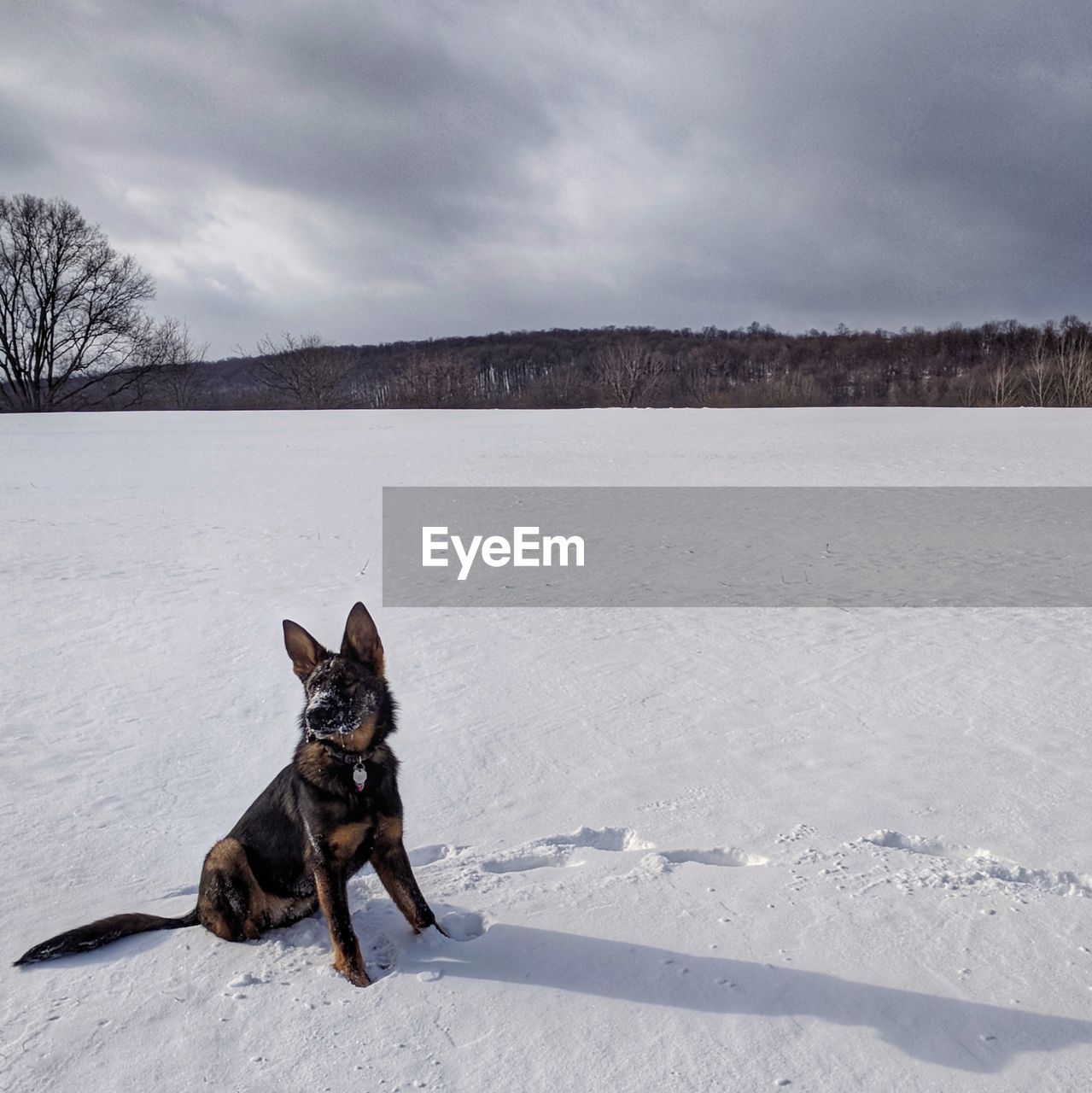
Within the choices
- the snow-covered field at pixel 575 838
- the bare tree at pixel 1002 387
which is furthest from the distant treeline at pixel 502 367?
the snow-covered field at pixel 575 838

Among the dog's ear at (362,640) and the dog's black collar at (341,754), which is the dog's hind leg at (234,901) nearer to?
the dog's black collar at (341,754)

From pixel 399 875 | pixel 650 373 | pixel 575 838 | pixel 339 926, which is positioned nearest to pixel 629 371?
pixel 650 373

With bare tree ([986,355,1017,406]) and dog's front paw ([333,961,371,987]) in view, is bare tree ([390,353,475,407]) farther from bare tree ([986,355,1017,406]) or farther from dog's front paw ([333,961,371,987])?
dog's front paw ([333,961,371,987])

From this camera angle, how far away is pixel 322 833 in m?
2.73

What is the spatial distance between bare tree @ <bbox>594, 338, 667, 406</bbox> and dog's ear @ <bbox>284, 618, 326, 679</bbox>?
193 ft

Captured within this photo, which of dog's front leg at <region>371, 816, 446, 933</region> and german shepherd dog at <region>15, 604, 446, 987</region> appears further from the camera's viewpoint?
dog's front leg at <region>371, 816, 446, 933</region>

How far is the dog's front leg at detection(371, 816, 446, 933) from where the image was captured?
288 cm

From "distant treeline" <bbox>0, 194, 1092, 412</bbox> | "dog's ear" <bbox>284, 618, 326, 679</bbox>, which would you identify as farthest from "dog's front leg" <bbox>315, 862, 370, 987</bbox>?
"distant treeline" <bbox>0, 194, 1092, 412</bbox>

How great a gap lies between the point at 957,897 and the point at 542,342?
88.5 meters

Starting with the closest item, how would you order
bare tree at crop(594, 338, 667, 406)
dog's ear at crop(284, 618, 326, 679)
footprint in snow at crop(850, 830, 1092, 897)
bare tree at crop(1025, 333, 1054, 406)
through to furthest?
dog's ear at crop(284, 618, 326, 679), footprint in snow at crop(850, 830, 1092, 897), bare tree at crop(1025, 333, 1054, 406), bare tree at crop(594, 338, 667, 406)

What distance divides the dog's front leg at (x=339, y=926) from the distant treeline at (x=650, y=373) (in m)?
48.6

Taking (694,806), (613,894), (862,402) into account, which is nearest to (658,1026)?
(613,894)

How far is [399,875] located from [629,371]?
6473cm

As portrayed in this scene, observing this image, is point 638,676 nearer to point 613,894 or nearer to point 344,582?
point 613,894
